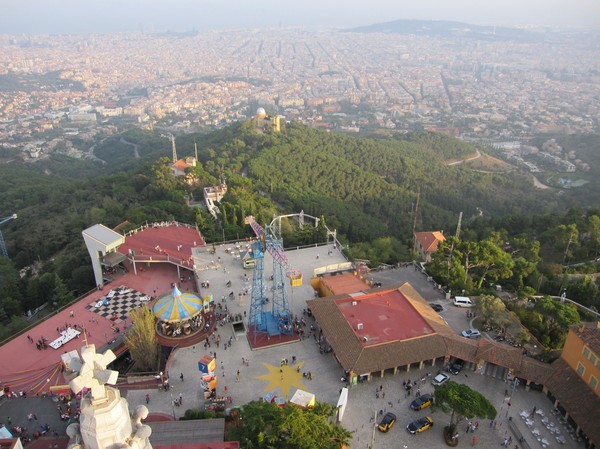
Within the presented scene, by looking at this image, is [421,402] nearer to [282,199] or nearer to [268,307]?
[268,307]

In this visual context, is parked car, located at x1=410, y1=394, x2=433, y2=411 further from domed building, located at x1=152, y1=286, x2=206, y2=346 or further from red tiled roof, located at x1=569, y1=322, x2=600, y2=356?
domed building, located at x1=152, y1=286, x2=206, y2=346

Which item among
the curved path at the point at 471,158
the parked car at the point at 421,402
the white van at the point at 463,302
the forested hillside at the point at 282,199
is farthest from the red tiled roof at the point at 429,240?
the curved path at the point at 471,158

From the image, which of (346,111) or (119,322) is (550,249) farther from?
(346,111)

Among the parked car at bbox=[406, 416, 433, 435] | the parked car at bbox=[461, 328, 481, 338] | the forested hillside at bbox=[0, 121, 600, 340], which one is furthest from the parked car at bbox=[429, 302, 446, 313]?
the parked car at bbox=[406, 416, 433, 435]

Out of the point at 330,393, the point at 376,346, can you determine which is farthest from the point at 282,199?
the point at 330,393

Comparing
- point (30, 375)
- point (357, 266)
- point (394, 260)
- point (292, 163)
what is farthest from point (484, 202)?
point (30, 375)

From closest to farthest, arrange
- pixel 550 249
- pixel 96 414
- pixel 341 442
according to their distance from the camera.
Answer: pixel 96 414 → pixel 341 442 → pixel 550 249
